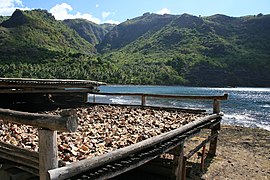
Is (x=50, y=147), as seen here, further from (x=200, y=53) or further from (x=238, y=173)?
(x=200, y=53)

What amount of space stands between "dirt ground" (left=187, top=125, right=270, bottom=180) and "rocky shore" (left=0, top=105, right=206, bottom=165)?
3.50 metres

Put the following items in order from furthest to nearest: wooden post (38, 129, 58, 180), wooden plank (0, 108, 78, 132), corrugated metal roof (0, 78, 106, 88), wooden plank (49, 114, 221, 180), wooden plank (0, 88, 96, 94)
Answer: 1. wooden plank (0, 88, 96, 94)
2. corrugated metal roof (0, 78, 106, 88)
3. wooden plank (49, 114, 221, 180)
4. wooden post (38, 129, 58, 180)
5. wooden plank (0, 108, 78, 132)

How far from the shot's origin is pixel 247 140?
832 inches

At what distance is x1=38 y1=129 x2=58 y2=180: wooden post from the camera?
3.43 metres

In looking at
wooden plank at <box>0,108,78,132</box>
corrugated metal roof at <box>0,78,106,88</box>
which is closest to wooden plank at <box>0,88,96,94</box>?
corrugated metal roof at <box>0,78,106,88</box>

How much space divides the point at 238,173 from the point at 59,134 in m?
8.79

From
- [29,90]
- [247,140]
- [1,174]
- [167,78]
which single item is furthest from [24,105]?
[167,78]

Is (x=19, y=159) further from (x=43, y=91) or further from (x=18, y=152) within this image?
(x=43, y=91)

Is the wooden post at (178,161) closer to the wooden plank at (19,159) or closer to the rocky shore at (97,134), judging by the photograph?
the rocky shore at (97,134)

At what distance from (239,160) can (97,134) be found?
10.1 m

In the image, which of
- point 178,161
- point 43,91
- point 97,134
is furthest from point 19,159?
point 43,91

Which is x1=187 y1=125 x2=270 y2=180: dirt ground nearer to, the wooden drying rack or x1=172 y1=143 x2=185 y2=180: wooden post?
x1=172 y1=143 x2=185 y2=180: wooden post

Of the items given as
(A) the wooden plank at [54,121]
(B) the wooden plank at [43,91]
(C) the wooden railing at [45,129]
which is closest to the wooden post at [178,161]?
(C) the wooden railing at [45,129]

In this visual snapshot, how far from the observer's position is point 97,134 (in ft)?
23.2
